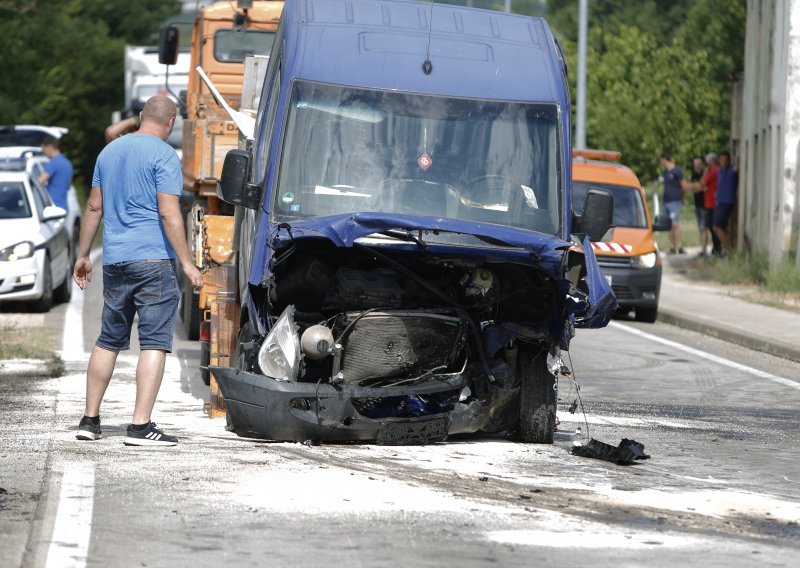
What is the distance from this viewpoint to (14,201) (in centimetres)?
1898

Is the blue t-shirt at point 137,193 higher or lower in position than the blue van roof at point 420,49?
lower

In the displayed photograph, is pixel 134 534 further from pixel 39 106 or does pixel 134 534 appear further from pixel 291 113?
pixel 39 106

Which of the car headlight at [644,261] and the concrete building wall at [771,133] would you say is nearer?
the car headlight at [644,261]

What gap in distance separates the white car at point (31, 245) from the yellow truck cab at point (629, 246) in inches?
245

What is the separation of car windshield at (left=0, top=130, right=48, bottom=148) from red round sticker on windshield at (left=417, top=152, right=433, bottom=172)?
23948mm

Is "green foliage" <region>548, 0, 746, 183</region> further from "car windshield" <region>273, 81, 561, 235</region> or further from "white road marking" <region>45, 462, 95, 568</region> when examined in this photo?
"white road marking" <region>45, 462, 95, 568</region>

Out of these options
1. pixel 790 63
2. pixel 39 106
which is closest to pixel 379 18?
pixel 790 63

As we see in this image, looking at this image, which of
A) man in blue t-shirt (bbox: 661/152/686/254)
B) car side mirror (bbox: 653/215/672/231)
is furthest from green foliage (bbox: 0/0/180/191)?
car side mirror (bbox: 653/215/672/231)

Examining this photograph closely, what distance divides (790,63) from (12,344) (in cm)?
1361

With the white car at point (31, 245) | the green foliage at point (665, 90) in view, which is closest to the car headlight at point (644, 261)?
the white car at point (31, 245)

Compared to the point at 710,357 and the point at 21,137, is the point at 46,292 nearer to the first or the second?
the point at 710,357

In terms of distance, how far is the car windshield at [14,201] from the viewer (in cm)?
1881

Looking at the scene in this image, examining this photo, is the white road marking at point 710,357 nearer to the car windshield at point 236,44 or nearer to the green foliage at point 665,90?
the car windshield at point 236,44

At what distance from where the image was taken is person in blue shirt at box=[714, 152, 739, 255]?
28.8m
